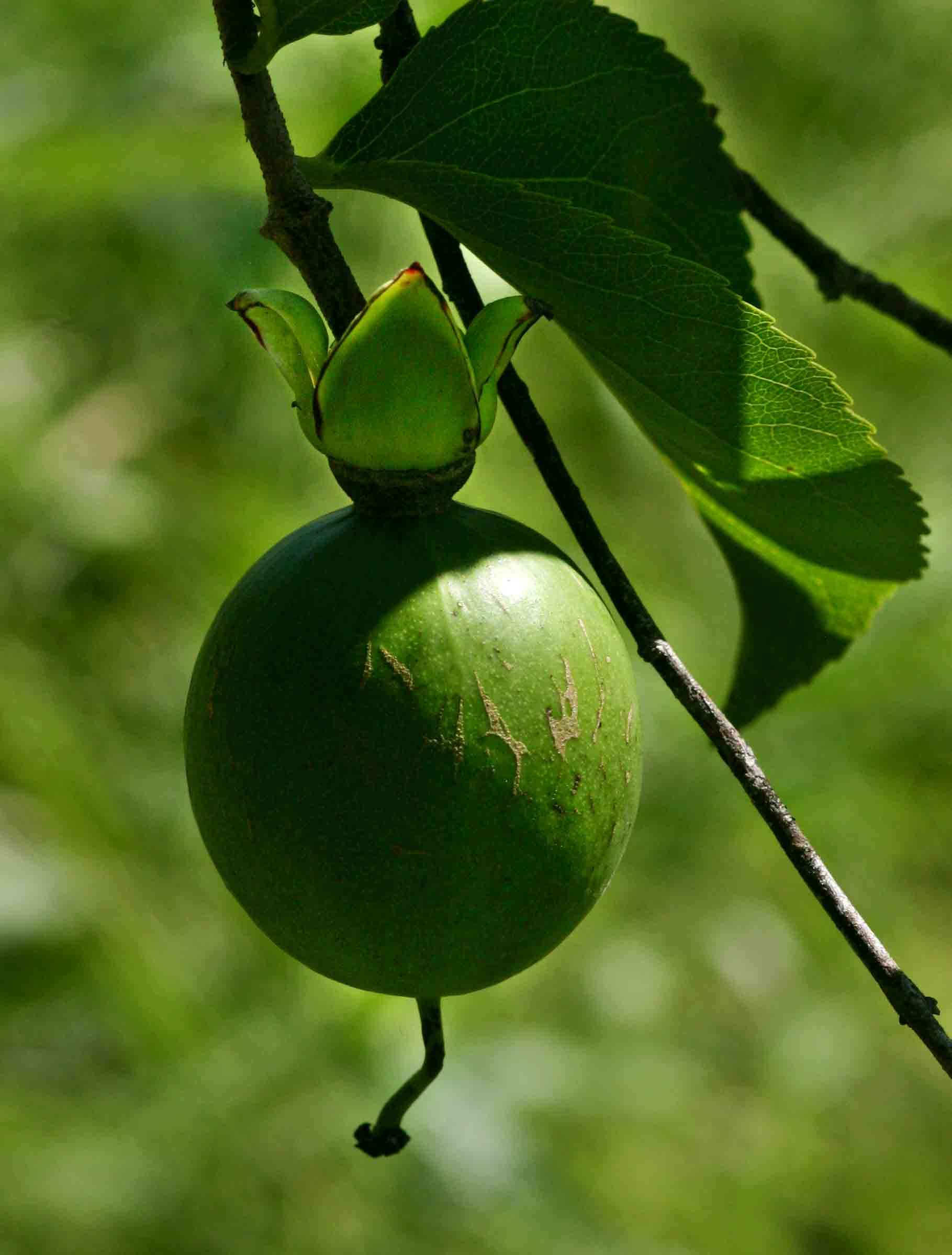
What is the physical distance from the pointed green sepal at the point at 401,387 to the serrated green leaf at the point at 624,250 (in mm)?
80

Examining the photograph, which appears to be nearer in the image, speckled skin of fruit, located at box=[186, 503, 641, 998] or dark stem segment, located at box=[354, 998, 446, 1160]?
speckled skin of fruit, located at box=[186, 503, 641, 998]

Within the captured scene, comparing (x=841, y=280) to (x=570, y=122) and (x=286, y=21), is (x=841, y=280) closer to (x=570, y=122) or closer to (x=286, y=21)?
(x=570, y=122)

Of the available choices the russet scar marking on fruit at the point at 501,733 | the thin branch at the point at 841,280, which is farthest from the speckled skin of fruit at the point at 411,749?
the thin branch at the point at 841,280

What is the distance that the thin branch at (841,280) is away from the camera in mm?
1099

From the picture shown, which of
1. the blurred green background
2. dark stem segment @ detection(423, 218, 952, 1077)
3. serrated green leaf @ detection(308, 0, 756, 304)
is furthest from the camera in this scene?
the blurred green background

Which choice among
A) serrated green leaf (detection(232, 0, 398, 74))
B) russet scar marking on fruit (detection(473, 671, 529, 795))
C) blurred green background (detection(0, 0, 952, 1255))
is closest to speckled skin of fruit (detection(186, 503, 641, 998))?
russet scar marking on fruit (detection(473, 671, 529, 795))

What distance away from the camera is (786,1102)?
8.41 ft

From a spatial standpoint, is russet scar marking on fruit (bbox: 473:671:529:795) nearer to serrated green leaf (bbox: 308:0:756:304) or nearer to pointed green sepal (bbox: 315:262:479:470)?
pointed green sepal (bbox: 315:262:479:470)

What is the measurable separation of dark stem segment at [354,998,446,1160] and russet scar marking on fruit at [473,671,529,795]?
15 cm

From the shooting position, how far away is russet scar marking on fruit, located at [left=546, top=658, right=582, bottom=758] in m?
0.64

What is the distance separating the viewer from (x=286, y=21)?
0.66m

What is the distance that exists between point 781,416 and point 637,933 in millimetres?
1980

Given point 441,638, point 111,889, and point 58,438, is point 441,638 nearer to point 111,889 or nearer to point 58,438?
point 111,889

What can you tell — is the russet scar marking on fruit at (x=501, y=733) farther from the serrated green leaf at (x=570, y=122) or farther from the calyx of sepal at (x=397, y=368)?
the serrated green leaf at (x=570, y=122)
